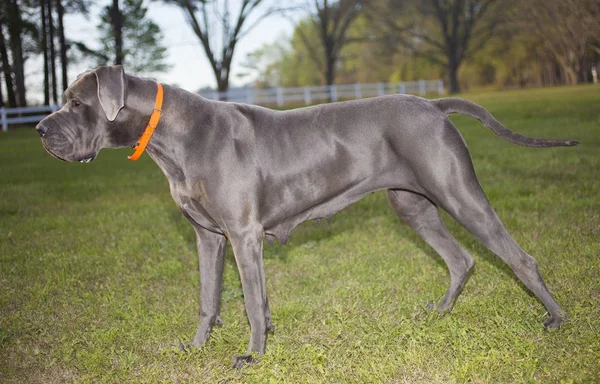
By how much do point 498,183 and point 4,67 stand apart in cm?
2731

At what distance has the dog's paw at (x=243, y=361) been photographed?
3.64 m

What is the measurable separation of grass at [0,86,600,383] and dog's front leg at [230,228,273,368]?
132 mm

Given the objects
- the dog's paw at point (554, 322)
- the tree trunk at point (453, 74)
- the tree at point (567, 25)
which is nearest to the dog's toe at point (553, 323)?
the dog's paw at point (554, 322)

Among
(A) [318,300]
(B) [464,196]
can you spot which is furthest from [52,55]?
(B) [464,196]

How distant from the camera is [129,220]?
7.80 m

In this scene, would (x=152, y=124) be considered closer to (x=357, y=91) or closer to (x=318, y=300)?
(x=318, y=300)

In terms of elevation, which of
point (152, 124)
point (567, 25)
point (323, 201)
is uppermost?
point (567, 25)

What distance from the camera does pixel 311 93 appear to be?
1417 inches

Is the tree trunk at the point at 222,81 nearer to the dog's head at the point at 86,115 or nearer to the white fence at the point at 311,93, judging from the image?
the white fence at the point at 311,93

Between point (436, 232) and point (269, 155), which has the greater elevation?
point (269, 155)

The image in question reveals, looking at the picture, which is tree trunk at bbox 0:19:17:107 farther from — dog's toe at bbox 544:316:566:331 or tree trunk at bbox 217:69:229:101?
dog's toe at bbox 544:316:566:331

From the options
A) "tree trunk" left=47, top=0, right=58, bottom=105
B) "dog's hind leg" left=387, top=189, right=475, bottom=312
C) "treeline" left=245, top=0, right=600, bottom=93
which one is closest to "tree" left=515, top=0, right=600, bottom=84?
"treeline" left=245, top=0, right=600, bottom=93

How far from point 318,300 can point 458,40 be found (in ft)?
137

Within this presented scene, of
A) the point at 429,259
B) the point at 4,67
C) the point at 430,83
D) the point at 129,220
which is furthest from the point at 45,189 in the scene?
the point at 430,83
